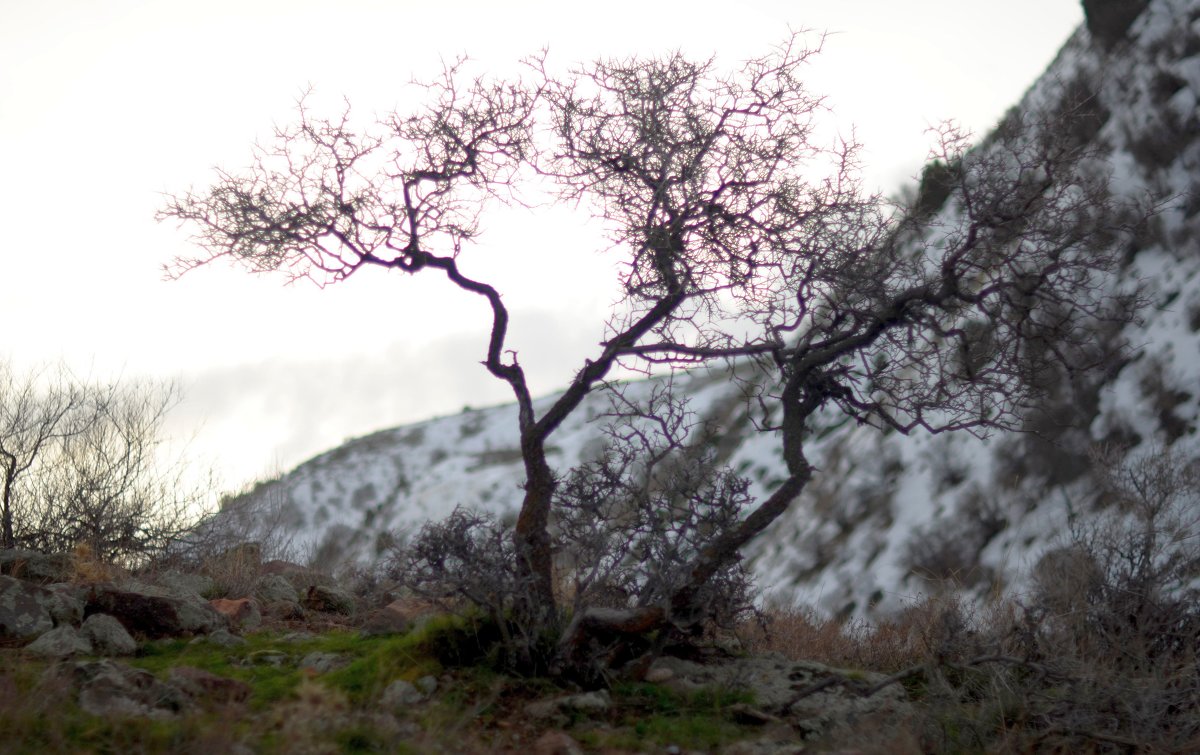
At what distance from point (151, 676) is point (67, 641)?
4.33 feet

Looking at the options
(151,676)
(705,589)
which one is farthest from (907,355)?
(151,676)

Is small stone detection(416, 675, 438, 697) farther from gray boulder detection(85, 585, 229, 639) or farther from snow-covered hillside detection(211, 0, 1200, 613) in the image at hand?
snow-covered hillside detection(211, 0, 1200, 613)

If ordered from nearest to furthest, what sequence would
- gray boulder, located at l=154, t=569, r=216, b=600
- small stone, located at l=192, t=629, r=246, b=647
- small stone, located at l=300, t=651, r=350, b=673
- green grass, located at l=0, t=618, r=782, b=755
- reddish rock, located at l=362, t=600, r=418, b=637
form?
green grass, located at l=0, t=618, r=782, b=755 → small stone, located at l=300, t=651, r=350, b=673 → small stone, located at l=192, t=629, r=246, b=647 → reddish rock, located at l=362, t=600, r=418, b=637 → gray boulder, located at l=154, t=569, r=216, b=600

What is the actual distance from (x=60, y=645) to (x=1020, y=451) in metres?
14.9

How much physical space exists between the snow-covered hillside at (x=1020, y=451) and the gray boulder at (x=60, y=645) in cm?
491

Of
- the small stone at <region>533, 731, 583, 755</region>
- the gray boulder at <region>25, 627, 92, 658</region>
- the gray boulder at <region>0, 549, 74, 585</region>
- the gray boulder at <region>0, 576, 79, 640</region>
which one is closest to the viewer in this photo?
the small stone at <region>533, 731, 583, 755</region>

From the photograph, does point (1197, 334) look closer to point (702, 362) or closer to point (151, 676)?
point (702, 362)

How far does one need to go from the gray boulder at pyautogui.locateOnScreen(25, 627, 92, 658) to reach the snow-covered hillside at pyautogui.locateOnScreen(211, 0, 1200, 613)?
491cm

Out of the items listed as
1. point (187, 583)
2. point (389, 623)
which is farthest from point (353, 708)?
point (187, 583)

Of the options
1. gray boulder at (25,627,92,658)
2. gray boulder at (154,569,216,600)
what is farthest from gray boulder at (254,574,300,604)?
gray boulder at (25,627,92,658)

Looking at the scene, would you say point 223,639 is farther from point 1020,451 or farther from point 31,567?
point 1020,451

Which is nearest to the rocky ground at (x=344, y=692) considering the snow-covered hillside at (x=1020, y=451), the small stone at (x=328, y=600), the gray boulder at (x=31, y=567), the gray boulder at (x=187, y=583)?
the gray boulder at (x=187, y=583)

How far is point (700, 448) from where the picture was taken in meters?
6.57

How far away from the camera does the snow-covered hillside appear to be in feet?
45.9
